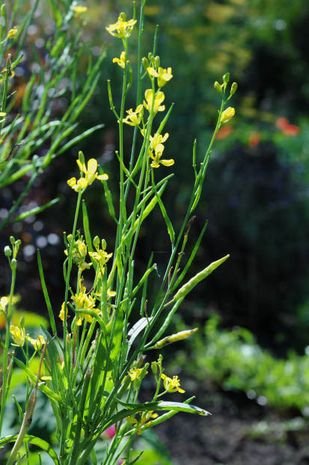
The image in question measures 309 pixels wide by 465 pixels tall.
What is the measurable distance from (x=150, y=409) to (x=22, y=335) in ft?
0.63

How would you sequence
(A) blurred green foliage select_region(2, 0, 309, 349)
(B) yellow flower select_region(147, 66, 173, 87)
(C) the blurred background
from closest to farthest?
(B) yellow flower select_region(147, 66, 173, 87) → (C) the blurred background → (A) blurred green foliage select_region(2, 0, 309, 349)

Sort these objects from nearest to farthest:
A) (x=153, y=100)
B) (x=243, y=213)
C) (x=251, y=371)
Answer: (x=153, y=100)
(x=251, y=371)
(x=243, y=213)

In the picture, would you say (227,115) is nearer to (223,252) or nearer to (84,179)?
(84,179)

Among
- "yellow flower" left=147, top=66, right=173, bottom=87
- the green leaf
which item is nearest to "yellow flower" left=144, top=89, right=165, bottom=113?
"yellow flower" left=147, top=66, right=173, bottom=87

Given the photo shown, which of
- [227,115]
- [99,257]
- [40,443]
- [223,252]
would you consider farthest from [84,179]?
[223,252]

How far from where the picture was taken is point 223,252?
586 cm

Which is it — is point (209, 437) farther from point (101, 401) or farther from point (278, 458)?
point (101, 401)

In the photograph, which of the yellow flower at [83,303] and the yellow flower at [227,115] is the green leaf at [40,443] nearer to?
the yellow flower at [83,303]

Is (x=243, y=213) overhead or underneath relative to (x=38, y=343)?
underneath

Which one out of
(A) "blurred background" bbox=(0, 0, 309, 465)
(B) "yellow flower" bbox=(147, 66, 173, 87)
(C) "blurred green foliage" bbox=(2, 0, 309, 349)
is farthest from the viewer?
(C) "blurred green foliage" bbox=(2, 0, 309, 349)

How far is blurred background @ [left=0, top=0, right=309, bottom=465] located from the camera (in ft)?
13.6

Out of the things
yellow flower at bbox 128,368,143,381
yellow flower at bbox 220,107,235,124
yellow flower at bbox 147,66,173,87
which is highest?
yellow flower at bbox 147,66,173,87

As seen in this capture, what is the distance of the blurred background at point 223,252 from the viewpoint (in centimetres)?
416

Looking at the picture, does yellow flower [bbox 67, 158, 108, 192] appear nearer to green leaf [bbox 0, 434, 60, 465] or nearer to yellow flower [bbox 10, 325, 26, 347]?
yellow flower [bbox 10, 325, 26, 347]
